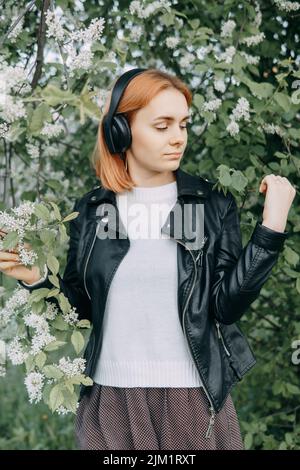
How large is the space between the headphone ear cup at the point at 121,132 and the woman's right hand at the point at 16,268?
40 centimetres

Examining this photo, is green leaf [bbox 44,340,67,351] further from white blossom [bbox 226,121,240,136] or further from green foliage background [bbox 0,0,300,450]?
white blossom [bbox 226,121,240,136]

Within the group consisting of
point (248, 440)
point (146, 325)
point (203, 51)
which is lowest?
point (248, 440)

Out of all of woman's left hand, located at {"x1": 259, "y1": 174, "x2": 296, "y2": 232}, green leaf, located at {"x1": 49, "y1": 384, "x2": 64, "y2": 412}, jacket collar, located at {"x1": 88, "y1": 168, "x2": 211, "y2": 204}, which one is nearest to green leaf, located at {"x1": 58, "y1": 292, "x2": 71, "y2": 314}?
green leaf, located at {"x1": 49, "y1": 384, "x2": 64, "y2": 412}

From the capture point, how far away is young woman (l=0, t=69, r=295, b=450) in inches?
77.2

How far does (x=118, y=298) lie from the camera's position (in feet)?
6.64

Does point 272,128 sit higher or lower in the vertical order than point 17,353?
higher

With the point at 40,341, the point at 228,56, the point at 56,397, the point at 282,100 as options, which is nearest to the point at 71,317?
the point at 40,341

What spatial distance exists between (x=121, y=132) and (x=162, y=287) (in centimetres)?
45

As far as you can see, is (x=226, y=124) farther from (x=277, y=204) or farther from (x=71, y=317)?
(x=71, y=317)

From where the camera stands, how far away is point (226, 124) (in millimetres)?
2574

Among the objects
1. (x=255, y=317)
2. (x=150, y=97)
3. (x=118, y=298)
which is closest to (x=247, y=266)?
(x=118, y=298)

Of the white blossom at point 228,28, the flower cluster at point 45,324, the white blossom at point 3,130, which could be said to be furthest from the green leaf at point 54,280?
the white blossom at point 228,28

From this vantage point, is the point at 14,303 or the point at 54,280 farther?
the point at 14,303

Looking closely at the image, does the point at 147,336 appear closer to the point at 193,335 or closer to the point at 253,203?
the point at 193,335
